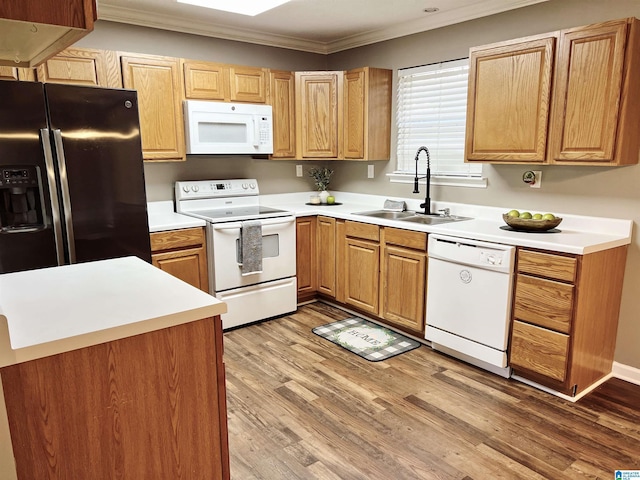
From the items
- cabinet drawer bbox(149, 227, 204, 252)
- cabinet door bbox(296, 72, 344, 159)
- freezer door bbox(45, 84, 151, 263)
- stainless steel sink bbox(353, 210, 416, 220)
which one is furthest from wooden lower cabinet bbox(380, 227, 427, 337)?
freezer door bbox(45, 84, 151, 263)

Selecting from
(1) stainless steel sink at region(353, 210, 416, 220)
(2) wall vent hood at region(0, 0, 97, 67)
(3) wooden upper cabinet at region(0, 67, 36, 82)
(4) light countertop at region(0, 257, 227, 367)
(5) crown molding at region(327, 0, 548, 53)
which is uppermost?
(5) crown molding at region(327, 0, 548, 53)

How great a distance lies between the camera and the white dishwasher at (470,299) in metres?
2.75

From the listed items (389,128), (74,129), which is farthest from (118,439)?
(389,128)

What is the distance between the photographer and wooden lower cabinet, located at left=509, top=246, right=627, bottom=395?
8.23 ft

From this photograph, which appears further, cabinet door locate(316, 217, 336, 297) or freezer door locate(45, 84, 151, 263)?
cabinet door locate(316, 217, 336, 297)

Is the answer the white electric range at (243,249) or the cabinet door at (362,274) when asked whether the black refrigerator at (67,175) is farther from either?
the cabinet door at (362,274)

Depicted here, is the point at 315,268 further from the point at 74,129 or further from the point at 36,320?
the point at 36,320

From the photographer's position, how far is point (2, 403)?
1004 mm

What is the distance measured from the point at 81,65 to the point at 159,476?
9.18 feet

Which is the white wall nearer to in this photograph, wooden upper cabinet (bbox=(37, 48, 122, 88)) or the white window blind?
the white window blind

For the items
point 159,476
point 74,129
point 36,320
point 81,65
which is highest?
point 81,65

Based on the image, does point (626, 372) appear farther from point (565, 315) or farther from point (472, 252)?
point (472, 252)

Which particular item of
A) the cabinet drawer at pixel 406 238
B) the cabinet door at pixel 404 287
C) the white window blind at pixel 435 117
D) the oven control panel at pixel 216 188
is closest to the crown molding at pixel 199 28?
the white window blind at pixel 435 117

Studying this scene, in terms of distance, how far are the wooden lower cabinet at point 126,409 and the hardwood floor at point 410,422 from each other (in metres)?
0.80
